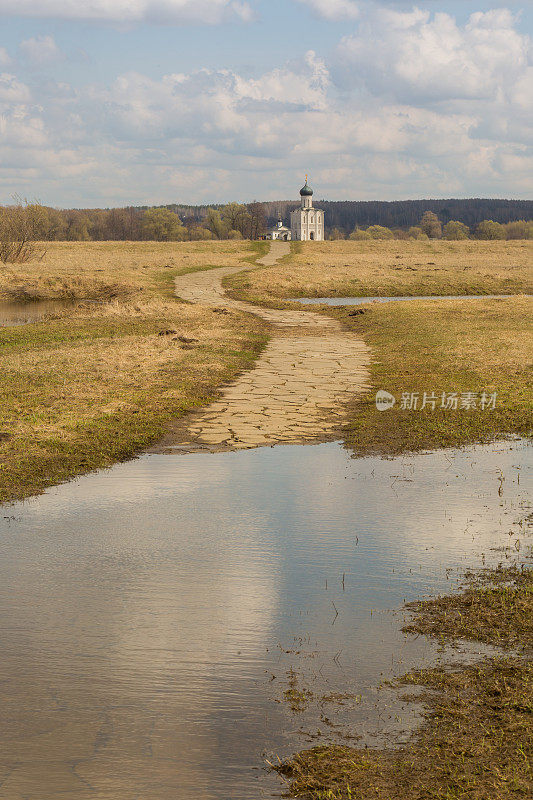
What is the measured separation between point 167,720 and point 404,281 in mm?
34804

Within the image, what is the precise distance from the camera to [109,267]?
41.6 m

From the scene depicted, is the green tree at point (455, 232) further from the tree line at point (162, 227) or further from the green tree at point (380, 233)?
the tree line at point (162, 227)

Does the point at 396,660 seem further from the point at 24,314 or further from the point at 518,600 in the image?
the point at 24,314

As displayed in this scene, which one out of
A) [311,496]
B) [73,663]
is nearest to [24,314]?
[311,496]

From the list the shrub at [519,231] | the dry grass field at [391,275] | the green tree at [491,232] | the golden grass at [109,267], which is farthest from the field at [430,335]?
the shrub at [519,231]

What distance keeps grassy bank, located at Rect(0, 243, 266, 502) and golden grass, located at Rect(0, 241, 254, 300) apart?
8019mm

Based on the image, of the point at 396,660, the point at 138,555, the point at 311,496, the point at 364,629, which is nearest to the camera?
the point at 396,660

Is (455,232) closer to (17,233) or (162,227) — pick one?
(162,227)

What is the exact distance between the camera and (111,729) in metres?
3.73

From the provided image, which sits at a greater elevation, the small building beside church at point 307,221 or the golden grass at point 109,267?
the small building beside church at point 307,221

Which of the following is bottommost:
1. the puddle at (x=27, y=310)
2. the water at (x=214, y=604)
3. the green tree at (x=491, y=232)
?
the water at (x=214, y=604)

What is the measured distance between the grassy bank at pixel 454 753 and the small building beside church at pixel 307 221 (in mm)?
136865

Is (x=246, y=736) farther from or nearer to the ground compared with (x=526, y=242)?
nearer to the ground

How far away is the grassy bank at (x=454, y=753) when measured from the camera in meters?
3.23
